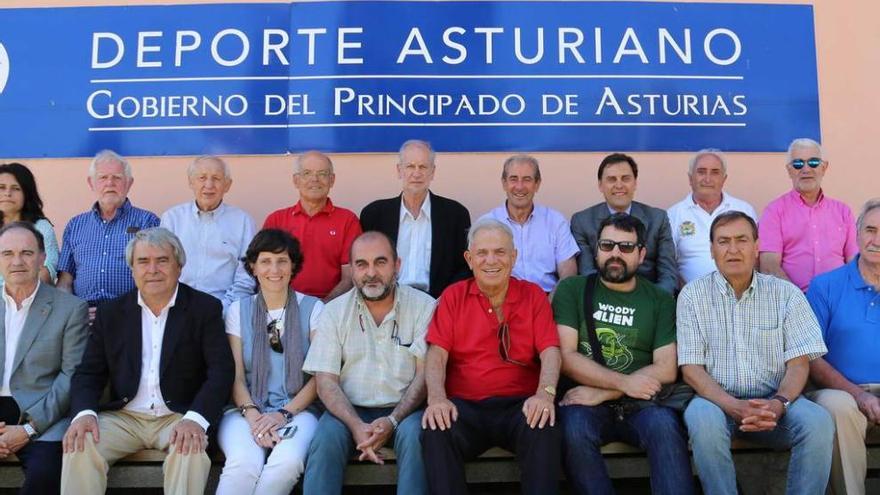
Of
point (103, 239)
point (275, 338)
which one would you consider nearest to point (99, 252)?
point (103, 239)

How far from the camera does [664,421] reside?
3246 millimetres

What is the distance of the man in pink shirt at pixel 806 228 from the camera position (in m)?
4.45

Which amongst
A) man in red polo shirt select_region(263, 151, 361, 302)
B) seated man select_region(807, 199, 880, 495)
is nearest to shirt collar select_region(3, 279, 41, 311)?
man in red polo shirt select_region(263, 151, 361, 302)

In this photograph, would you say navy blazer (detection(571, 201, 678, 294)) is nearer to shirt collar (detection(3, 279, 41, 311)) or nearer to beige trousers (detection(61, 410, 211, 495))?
beige trousers (detection(61, 410, 211, 495))

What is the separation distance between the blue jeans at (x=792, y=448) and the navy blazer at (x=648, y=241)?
108 centimetres

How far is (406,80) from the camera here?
5062mm

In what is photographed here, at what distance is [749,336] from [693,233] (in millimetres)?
1226

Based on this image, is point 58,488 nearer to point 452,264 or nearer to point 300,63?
point 452,264

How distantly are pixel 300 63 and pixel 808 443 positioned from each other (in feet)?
11.3

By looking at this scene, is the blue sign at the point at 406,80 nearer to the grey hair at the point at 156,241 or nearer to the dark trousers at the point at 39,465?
the grey hair at the point at 156,241

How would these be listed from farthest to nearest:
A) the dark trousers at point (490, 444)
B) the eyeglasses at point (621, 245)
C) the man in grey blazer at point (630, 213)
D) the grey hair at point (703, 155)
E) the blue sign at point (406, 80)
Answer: the blue sign at point (406, 80) → the grey hair at point (703, 155) → the man in grey blazer at point (630, 213) → the eyeglasses at point (621, 245) → the dark trousers at point (490, 444)

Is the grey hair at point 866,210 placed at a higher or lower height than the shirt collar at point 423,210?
lower

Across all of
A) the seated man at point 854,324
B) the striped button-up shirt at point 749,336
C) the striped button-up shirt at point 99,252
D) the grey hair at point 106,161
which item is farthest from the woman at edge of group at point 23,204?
the seated man at point 854,324

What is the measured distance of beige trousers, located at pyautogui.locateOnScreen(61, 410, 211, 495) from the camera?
320cm
